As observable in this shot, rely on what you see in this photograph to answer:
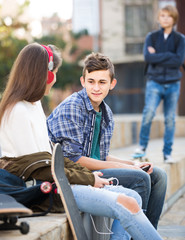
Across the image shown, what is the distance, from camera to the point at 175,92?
5391 mm

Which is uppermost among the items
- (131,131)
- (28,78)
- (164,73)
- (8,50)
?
(28,78)

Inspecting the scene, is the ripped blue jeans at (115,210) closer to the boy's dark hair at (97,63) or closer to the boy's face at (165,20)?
the boy's dark hair at (97,63)

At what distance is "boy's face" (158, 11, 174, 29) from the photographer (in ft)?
17.2

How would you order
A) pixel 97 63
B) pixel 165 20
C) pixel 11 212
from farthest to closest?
1. pixel 165 20
2. pixel 97 63
3. pixel 11 212

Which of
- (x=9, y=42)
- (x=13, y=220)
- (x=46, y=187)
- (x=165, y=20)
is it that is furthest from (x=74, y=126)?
(x=9, y=42)

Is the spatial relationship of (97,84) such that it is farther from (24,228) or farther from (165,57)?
(165,57)

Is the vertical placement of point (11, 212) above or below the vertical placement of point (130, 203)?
above

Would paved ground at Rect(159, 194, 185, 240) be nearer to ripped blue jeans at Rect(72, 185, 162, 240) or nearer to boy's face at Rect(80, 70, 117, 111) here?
ripped blue jeans at Rect(72, 185, 162, 240)

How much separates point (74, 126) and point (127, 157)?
296 centimetres

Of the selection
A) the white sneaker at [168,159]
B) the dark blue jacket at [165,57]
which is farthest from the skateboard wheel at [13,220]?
the dark blue jacket at [165,57]

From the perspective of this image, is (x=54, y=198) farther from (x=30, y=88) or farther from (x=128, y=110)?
(x=128, y=110)

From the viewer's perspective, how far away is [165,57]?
5.35m

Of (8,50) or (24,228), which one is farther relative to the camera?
(8,50)

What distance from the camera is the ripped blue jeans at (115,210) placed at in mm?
2396
